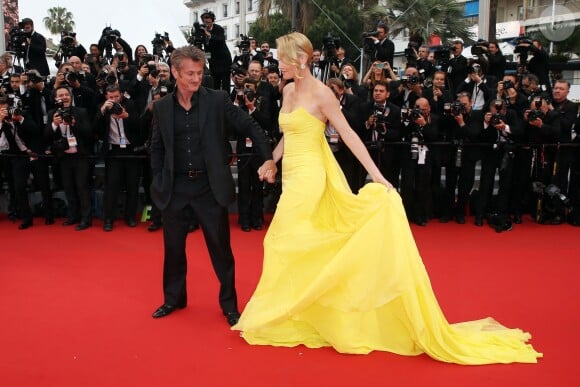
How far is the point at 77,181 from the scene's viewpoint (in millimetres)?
7371

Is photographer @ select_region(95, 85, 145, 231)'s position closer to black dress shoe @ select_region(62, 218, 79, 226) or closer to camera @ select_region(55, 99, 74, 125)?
camera @ select_region(55, 99, 74, 125)

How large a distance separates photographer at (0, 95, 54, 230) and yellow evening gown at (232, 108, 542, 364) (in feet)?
15.2

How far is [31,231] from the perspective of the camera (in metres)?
7.15

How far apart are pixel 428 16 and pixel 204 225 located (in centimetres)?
2696

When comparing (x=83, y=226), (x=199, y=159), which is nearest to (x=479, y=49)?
(x=83, y=226)

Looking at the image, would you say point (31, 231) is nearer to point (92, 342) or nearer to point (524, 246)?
point (92, 342)

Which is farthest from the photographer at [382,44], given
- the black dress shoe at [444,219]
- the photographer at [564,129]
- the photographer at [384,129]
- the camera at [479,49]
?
the black dress shoe at [444,219]

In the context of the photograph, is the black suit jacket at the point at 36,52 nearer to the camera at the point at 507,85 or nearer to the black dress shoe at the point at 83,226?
the black dress shoe at the point at 83,226

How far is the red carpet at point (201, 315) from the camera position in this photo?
322cm

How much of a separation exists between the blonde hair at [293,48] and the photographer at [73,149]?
4.21 metres

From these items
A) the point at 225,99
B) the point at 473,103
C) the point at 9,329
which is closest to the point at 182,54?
the point at 225,99

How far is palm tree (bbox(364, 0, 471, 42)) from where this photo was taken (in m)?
28.2

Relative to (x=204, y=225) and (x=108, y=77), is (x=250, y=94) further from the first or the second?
(x=204, y=225)

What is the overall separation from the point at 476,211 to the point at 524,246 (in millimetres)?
1246
